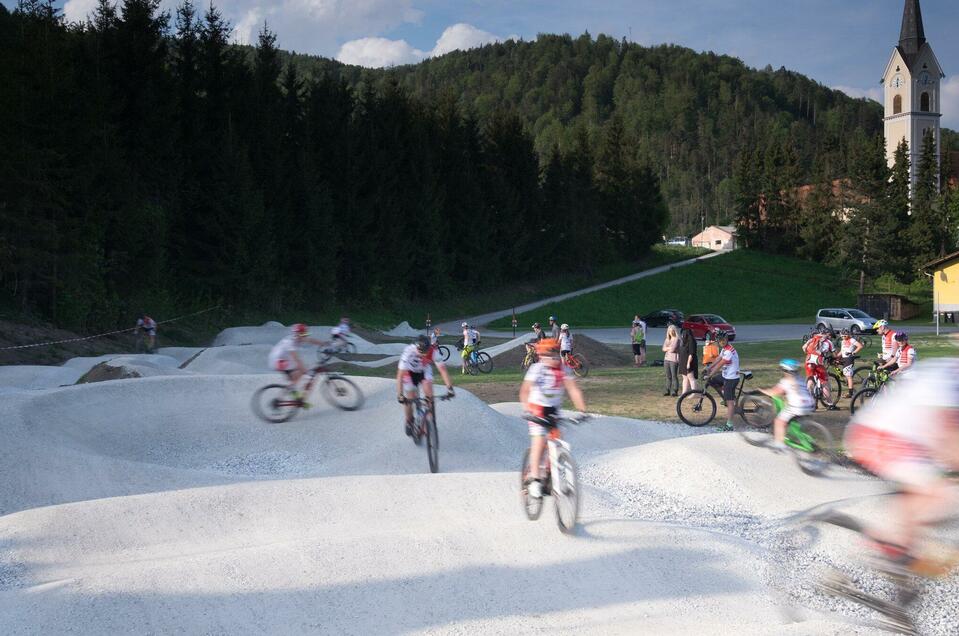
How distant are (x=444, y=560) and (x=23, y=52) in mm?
32075

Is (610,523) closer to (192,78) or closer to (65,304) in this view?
Answer: (65,304)

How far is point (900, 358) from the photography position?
639 inches

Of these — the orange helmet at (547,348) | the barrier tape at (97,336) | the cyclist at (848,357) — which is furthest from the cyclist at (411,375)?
the barrier tape at (97,336)

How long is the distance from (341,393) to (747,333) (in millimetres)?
34014

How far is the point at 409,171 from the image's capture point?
185 ft

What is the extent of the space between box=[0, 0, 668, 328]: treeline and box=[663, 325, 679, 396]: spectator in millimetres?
23545

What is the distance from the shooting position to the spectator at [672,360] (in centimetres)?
1891

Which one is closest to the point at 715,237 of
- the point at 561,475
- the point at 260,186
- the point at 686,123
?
the point at 686,123

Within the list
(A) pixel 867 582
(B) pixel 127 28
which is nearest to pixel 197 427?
(A) pixel 867 582

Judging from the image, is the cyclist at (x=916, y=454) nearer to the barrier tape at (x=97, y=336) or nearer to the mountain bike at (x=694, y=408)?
the mountain bike at (x=694, y=408)

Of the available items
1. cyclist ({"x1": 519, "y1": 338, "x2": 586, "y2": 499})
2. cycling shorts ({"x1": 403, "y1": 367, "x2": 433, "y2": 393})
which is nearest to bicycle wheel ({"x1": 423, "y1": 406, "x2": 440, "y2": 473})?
cycling shorts ({"x1": 403, "y1": 367, "x2": 433, "y2": 393})

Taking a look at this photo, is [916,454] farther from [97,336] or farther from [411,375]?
[97,336]

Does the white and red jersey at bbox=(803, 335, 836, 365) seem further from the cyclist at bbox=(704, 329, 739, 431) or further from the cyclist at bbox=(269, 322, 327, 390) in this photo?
the cyclist at bbox=(269, 322, 327, 390)

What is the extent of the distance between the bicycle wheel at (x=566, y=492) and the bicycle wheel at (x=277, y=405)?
23.6 ft
